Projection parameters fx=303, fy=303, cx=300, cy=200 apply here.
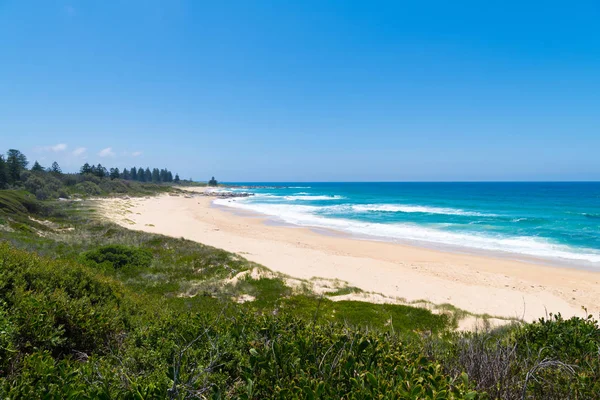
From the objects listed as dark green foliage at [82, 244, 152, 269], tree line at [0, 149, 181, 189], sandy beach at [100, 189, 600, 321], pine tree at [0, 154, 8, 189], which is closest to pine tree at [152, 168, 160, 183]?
tree line at [0, 149, 181, 189]

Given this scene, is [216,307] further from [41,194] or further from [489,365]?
[41,194]

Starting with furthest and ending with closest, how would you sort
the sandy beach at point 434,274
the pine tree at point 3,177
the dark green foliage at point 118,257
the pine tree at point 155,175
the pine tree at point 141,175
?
the pine tree at point 155,175, the pine tree at point 141,175, the pine tree at point 3,177, the sandy beach at point 434,274, the dark green foliage at point 118,257

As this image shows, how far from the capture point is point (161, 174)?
159 meters

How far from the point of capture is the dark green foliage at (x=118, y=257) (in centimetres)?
1188

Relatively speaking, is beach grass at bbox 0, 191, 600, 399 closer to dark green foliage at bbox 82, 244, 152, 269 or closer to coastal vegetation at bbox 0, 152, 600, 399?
coastal vegetation at bbox 0, 152, 600, 399

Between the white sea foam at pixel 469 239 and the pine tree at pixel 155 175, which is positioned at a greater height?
the pine tree at pixel 155 175

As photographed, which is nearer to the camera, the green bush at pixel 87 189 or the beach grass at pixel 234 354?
the beach grass at pixel 234 354

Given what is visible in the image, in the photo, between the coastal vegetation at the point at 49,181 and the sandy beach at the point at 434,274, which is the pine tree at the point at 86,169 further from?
→ the sandy beach at the point at 434,274

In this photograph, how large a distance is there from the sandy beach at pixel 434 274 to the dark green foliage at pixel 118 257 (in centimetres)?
597

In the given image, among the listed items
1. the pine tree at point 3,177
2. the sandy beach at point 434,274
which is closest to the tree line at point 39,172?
the pine tree at point 3,177

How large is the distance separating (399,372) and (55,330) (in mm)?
3945

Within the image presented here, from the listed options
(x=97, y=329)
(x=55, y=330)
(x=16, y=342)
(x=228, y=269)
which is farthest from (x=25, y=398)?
(x=228, y=269)

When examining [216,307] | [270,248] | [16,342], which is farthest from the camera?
[270,248]

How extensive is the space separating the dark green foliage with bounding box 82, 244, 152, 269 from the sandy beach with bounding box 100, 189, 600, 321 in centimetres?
597
